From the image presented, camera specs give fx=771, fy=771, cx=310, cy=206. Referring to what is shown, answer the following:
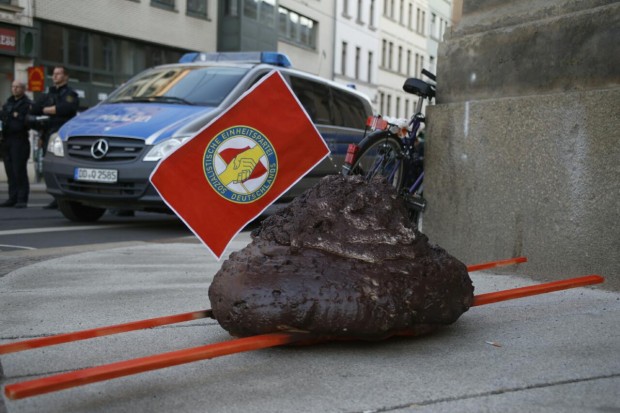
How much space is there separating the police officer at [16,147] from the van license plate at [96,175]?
128 inches

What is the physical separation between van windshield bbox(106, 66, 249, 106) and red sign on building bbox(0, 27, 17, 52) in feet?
42.4

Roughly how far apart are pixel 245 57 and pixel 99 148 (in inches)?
173

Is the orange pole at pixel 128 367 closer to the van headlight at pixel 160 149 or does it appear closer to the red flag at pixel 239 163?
the red flag at pixel 239 163

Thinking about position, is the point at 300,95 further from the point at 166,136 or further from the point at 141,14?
the point at 141,14

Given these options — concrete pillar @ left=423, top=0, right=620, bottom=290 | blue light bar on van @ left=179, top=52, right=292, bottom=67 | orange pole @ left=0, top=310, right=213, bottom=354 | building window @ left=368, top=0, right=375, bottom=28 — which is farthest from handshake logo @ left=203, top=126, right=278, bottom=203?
building window @ left=368, top=0, right=375, bottom=28

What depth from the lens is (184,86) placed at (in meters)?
9.16

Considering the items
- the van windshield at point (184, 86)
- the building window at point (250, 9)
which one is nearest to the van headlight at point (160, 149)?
the van windshield at point (184, 86)

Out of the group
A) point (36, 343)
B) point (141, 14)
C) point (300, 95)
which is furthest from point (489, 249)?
point (141, 14)

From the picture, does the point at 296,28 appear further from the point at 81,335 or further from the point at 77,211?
the point at 81,335

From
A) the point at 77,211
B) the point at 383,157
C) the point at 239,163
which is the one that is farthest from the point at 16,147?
the point at 239,163

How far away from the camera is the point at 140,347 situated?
2842mm

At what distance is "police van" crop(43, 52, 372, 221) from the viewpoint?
7.88 metres

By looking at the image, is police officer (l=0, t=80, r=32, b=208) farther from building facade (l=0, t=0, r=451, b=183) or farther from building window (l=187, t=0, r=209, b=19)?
building window (l=187, t=0, r=209, b=19)

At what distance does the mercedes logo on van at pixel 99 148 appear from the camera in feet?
26.5
